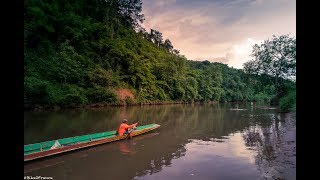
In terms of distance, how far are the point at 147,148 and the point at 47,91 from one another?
20059 millimetres

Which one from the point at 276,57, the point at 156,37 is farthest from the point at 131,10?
the point at 276,57

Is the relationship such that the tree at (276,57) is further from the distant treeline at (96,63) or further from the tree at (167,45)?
the tree at (167,45)

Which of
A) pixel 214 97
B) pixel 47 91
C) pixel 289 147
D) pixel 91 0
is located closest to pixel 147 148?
pixel 289 147

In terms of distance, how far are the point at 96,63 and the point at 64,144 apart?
31.6 meters

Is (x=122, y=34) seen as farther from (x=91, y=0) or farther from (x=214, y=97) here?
(x=214, y=97)

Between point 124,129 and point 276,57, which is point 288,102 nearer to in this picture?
point 276,57

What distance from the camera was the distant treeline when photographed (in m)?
32.3

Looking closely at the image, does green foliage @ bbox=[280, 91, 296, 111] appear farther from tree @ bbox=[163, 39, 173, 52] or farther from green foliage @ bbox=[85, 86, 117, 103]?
tree @ bbox=[163, 39, 173, 52]

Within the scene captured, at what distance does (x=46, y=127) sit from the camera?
17.0 m

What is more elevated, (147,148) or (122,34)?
(122,34)

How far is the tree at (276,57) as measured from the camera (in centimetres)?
3656

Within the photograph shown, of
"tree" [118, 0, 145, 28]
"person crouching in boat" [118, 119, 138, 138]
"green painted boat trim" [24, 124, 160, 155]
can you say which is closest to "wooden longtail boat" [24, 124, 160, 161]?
"green painted boat trim" [24, 124, 160, 155]

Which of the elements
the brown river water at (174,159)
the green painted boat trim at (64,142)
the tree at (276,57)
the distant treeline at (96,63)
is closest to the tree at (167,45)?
the distant treeline at (96,63)

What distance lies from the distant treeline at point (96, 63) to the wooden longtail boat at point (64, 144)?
57.8 ft
